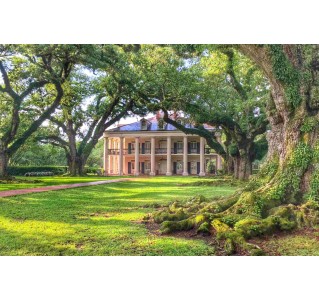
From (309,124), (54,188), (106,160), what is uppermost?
(309,124)

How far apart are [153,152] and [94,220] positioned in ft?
5.84

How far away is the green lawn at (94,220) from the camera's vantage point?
422 centimetres

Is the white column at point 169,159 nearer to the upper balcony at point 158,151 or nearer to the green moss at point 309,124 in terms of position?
the upper balcony at point 158,151

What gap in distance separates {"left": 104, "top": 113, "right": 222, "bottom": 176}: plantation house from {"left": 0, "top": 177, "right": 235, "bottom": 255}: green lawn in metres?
0.23

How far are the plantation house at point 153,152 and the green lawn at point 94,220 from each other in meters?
0.23

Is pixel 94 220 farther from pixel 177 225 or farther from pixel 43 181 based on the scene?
pixel 43 181

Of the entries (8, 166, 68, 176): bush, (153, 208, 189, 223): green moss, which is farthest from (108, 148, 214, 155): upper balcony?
(153, 208, 189, 223): green moss

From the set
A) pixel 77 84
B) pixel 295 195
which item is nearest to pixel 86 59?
pixel 77 84

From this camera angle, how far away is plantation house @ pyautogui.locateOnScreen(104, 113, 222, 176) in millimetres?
5938

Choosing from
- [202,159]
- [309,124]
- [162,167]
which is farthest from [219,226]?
[309,124]

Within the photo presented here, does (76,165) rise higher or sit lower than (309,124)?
lower

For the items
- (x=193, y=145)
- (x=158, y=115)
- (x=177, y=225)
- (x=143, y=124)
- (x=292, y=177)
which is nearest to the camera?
(x=177, y=225)

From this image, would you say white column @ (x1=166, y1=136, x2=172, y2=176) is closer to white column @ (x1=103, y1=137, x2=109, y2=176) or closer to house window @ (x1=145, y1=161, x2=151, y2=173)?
house window @ (x1=145, y1=161, x2=151, y2=173)

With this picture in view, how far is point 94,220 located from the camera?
488 centimetres
